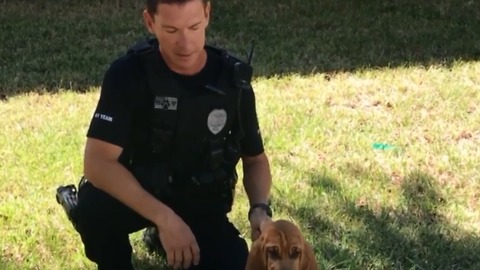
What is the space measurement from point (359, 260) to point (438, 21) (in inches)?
153

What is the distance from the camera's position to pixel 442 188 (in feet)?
12.3

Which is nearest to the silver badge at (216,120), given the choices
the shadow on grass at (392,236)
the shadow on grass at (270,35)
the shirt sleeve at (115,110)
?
the shirt sleeve at (115,110)

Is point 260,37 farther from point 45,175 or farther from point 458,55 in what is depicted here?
point 45,175

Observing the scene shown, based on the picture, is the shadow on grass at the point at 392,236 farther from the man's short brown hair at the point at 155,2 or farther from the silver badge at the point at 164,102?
the man's short brown hair at the point at 155,2

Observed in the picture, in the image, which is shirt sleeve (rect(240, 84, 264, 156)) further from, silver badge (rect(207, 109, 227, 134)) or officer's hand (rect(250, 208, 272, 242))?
officer's hand (rect(250, 208, 272, 242))

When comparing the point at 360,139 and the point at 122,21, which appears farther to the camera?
the point at 122,21

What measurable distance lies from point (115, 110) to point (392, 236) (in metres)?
1.39

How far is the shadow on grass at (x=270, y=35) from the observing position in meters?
5.53

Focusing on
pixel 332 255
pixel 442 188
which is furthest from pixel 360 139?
pixel 332 255

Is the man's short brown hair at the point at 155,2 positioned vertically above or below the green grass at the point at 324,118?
above

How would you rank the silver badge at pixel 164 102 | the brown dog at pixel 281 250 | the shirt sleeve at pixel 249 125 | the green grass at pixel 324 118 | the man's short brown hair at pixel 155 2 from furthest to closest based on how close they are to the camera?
1. the green grass at pixel 324 118
2. the shirt sleeve at pixel 249 125
3. the silver badge at pixel 164 102
4. the man's short brown hair at pixel 155 2
5. the brown dog at pixel 281 250

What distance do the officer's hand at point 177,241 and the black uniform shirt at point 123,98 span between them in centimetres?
30

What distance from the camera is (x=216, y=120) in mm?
2582

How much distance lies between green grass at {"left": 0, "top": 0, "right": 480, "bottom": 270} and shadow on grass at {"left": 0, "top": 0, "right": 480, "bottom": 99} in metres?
0.02
